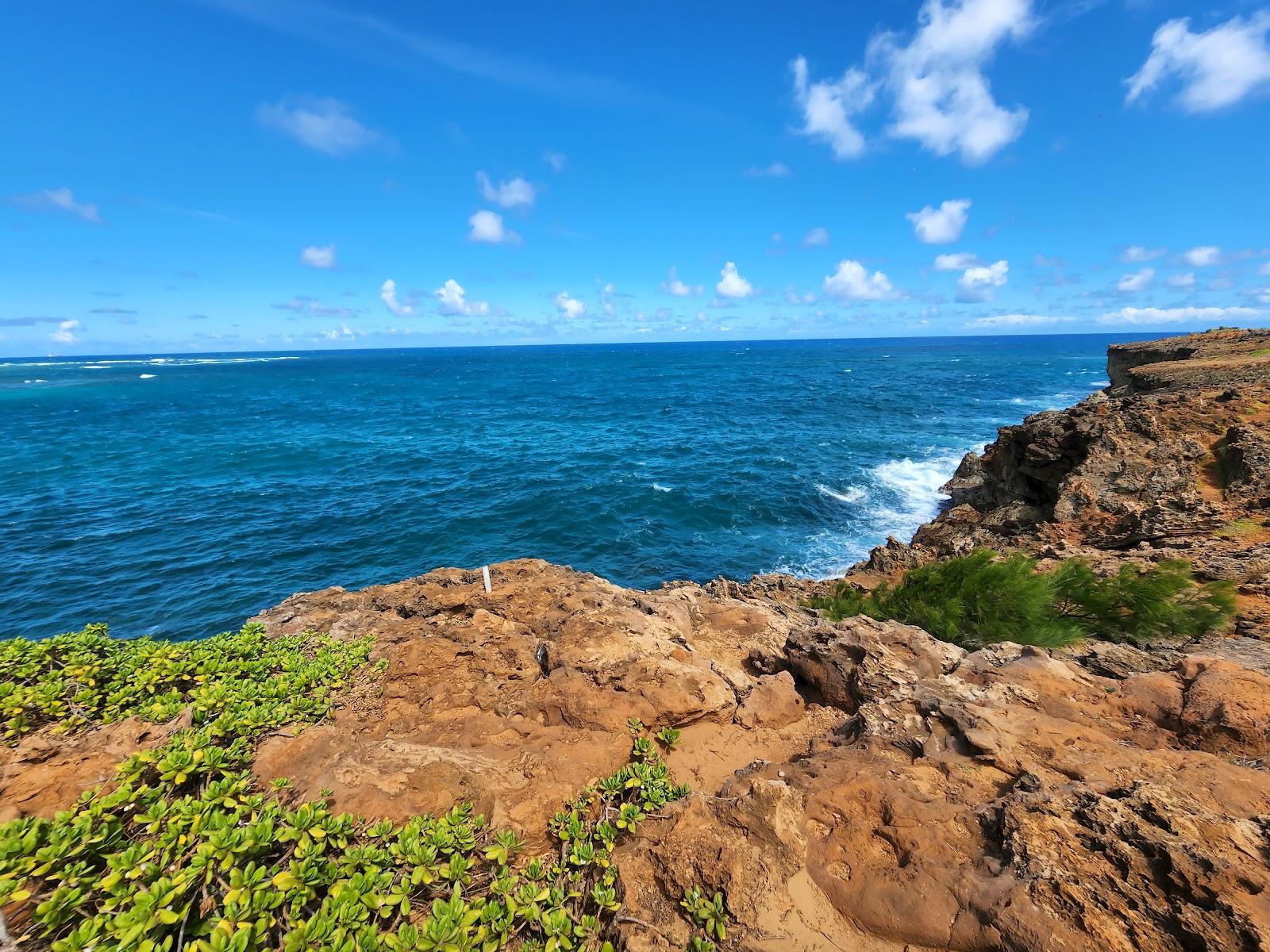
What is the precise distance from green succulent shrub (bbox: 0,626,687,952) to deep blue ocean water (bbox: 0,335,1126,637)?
14.6 meters

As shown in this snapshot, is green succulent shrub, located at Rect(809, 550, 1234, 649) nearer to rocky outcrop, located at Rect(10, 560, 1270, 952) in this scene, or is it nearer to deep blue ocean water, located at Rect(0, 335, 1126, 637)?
rocky outcrop, located at Rect(10, 560, 1270, 952)

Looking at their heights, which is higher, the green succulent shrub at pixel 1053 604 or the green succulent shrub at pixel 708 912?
the green succulent shrub at pixel 708 912

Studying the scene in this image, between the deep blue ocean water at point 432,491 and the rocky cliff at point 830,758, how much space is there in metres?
10.9

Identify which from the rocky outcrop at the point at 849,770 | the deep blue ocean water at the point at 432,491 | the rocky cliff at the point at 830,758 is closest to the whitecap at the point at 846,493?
the deep blue ocean water at the point at 432,491

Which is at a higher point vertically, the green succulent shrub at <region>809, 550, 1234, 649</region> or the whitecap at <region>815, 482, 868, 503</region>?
the green succulent shrub at <region>809, 550, 1234, 649</region>

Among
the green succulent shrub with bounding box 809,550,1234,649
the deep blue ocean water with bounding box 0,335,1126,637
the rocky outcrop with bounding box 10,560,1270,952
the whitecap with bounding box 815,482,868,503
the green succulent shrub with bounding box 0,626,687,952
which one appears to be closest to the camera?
the green succulent shrub with bounding box 0,626,687,952

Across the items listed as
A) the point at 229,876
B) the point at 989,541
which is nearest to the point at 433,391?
the point at 989,541

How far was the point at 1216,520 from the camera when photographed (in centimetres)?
1212

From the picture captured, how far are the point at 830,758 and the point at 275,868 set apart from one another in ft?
16.8

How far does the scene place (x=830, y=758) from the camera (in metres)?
5.80

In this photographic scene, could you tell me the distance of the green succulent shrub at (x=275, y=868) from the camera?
136 inches

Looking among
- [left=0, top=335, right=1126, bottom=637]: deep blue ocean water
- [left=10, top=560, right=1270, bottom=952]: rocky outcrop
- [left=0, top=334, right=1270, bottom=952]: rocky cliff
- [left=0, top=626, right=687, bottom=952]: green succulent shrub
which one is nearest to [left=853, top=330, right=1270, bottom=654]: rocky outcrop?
[left=0, top=334, right=1270, bottom=952]: rocky cliff

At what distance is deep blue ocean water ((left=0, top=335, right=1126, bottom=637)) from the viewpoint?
20.2 metres

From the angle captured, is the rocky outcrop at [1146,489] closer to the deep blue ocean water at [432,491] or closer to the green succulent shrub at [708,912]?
the deep blue ocean water at [432,491]
